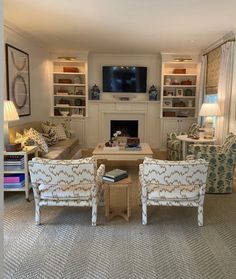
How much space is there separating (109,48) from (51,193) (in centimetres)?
465

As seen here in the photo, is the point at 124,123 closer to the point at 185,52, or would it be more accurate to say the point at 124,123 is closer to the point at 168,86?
the point at 168,86

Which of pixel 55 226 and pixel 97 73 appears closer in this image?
pixel 55 226

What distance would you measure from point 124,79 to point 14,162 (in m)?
4.46

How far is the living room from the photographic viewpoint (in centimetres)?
248

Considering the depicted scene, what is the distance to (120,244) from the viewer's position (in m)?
2.68

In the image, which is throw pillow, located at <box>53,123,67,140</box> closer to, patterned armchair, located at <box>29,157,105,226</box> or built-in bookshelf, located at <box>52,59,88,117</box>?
built-in bookshelf, located at <box>52,59,88,117</box>

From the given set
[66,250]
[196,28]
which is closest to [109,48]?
[196,28]

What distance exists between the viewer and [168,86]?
292 inches

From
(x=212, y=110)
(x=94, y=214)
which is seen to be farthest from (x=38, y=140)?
(x=212, y=110)

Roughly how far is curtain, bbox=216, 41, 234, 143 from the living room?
0.08 ft

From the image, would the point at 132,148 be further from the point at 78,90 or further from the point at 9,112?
the point at 78,90

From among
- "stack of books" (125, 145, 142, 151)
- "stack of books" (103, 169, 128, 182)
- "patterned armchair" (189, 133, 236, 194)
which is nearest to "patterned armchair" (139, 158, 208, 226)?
"stack of books" (103, 169, 128, 182)

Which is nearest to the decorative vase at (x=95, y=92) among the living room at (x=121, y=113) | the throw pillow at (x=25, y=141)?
the living room at (x=121, y=113)

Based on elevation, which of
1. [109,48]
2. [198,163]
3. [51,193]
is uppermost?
[109,48]
